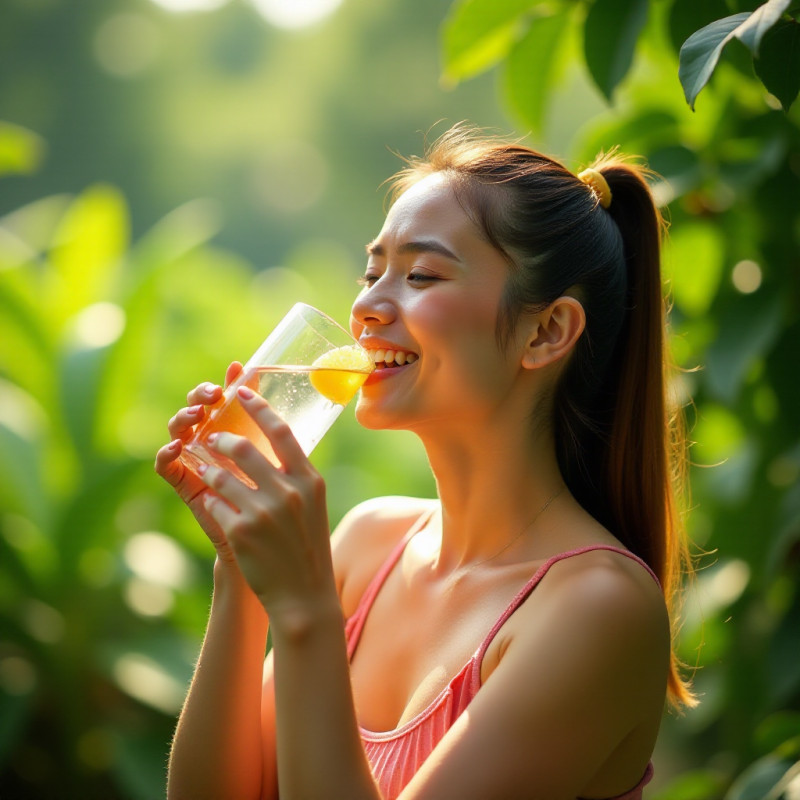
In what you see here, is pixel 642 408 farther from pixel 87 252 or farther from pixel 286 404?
pixel 87 252

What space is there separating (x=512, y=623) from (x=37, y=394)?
2653 millimetres

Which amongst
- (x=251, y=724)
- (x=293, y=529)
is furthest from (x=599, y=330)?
(x=251, y=724)

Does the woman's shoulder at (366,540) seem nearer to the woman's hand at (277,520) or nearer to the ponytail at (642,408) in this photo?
the ponytail at (642,408)

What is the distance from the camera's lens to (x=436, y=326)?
1371 mm

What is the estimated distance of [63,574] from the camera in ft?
10.9

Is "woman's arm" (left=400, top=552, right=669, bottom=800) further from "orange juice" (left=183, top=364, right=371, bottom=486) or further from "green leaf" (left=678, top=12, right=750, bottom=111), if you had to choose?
"green leaf" (left=678, top=12, right=750, bottom=111)

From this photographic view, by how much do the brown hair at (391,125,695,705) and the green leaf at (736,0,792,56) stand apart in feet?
1.40

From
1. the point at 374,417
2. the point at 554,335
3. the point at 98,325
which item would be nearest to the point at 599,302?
the point at 554,335

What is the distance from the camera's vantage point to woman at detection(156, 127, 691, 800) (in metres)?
1.14

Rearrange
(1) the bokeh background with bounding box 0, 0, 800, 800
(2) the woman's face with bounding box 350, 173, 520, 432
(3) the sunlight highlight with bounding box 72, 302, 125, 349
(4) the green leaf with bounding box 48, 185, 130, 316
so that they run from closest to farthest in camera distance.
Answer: (2) the woman's face with bounding box 350, 173, 520, 432, (1) the bokeh background with bounding box 0, 0, 800, 800, (3) the sunlight highlight with bounding box 72, 302, 125, 349, (4) the green leaf with bounding box 48, 185, 130, 316

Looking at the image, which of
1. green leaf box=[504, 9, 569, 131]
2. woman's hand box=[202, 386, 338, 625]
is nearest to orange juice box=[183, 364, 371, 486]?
woman's hand box=[202, 386, 338, 625]

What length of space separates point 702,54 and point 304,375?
1.95 feet

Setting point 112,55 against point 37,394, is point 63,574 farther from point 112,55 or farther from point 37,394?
point 112,55

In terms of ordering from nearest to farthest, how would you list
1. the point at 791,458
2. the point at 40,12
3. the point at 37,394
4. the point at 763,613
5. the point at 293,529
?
the point at 293,529 < the point at 791,458 < the point at 763,613 < the point at 37,394 < the point at 40,12
